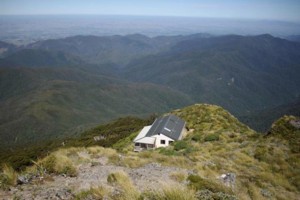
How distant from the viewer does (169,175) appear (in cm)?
1593

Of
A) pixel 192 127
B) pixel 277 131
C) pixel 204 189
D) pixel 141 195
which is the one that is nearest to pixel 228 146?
pixel 277 131

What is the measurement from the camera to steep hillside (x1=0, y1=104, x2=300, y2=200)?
10.9 meters

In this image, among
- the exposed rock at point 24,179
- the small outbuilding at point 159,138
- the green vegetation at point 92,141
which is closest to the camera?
the exposed rock at point 24,179

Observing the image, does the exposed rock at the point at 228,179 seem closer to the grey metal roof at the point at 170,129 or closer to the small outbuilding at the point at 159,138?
the small outbuilding at the point at 159,138

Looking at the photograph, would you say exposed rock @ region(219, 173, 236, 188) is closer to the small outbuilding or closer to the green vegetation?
the small outbuilding

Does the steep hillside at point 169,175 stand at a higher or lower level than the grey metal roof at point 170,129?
higher

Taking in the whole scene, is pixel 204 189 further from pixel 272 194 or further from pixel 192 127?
pixel 192 127

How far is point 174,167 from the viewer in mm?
18750

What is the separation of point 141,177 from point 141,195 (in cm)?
602

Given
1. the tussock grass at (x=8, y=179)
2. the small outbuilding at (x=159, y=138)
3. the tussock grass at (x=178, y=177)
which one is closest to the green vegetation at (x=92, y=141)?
the small outbuilding at (x=159, y=138)

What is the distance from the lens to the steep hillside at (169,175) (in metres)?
10.9

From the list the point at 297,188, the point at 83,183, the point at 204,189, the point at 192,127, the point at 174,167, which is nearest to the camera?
the point at 204,189

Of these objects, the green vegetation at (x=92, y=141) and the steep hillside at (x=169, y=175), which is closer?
the steep hillside at (x=169, y=175)

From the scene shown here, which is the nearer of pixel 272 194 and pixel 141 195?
pixel 141 195
